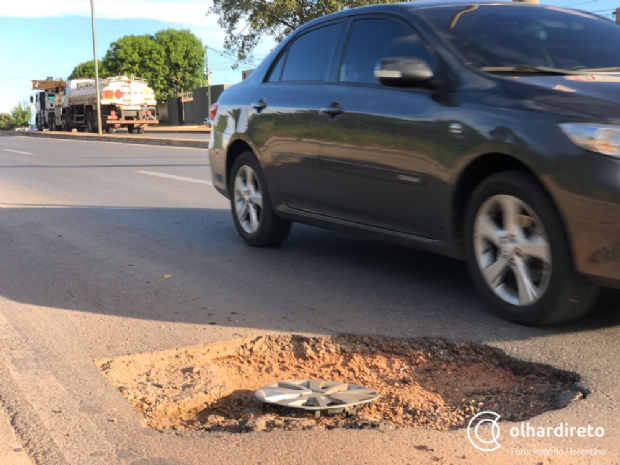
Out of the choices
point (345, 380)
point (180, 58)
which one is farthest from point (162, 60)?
point (345, 380)

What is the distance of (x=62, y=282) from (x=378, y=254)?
2269 mm

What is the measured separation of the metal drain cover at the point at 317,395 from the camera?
9.86 ft

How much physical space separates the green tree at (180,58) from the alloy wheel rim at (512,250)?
280ft

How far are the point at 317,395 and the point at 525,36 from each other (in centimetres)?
254

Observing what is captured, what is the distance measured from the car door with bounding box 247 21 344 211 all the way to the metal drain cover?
6.91ft

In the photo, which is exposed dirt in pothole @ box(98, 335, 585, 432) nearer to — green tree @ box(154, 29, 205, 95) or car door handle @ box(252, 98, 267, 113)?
car door handle @ box(252, 98, 267, 113)

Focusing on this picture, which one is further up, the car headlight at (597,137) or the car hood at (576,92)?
the car hood at (576,92)

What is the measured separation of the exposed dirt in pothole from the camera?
9.75 feet

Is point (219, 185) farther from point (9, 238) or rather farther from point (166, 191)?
point (166, 191)

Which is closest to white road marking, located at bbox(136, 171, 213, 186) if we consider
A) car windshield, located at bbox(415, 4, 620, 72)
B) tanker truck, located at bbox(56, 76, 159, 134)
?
car windshield, located at bbox(415, 4, 620, 72)

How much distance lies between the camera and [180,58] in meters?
86.8

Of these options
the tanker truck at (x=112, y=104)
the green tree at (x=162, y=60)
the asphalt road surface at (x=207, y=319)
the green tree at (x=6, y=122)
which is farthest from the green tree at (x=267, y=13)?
the green tree at (x=6, y=122)

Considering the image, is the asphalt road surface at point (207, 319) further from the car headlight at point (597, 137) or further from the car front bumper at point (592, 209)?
the car headlight at point (597, 137)

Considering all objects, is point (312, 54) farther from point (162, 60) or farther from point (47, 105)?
point (162, 60)
